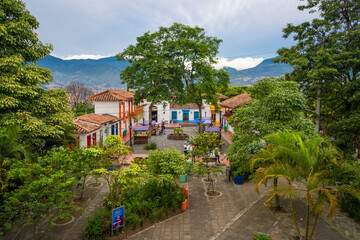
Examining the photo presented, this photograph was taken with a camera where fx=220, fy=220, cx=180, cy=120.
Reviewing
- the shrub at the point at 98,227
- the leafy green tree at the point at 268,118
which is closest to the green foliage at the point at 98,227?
the shrub at the point at 98,227

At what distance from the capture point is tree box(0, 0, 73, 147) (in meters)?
9.89

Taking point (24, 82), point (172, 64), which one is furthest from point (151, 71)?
point (24, 82)

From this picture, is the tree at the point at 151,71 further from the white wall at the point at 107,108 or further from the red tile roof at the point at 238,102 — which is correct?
the red tile roof at the point at 238,102

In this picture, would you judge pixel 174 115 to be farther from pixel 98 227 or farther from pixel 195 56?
pixel 98 227

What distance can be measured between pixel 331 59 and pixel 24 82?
1784cm

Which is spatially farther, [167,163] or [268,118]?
[268,118]

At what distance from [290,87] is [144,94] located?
18.8 meters

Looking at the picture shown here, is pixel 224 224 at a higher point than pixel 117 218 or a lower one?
lower

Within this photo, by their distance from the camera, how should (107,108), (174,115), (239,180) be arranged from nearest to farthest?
(239,180)
(107,108)
(174,115)

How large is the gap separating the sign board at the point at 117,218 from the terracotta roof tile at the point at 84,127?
35.8 ft

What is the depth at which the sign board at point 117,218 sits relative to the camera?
777cm

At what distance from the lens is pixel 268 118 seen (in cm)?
1090

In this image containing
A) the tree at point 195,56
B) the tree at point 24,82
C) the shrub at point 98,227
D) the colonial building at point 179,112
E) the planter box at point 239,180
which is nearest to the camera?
the shrub at point 98,227

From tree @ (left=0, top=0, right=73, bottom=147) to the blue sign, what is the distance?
5.72 metres
